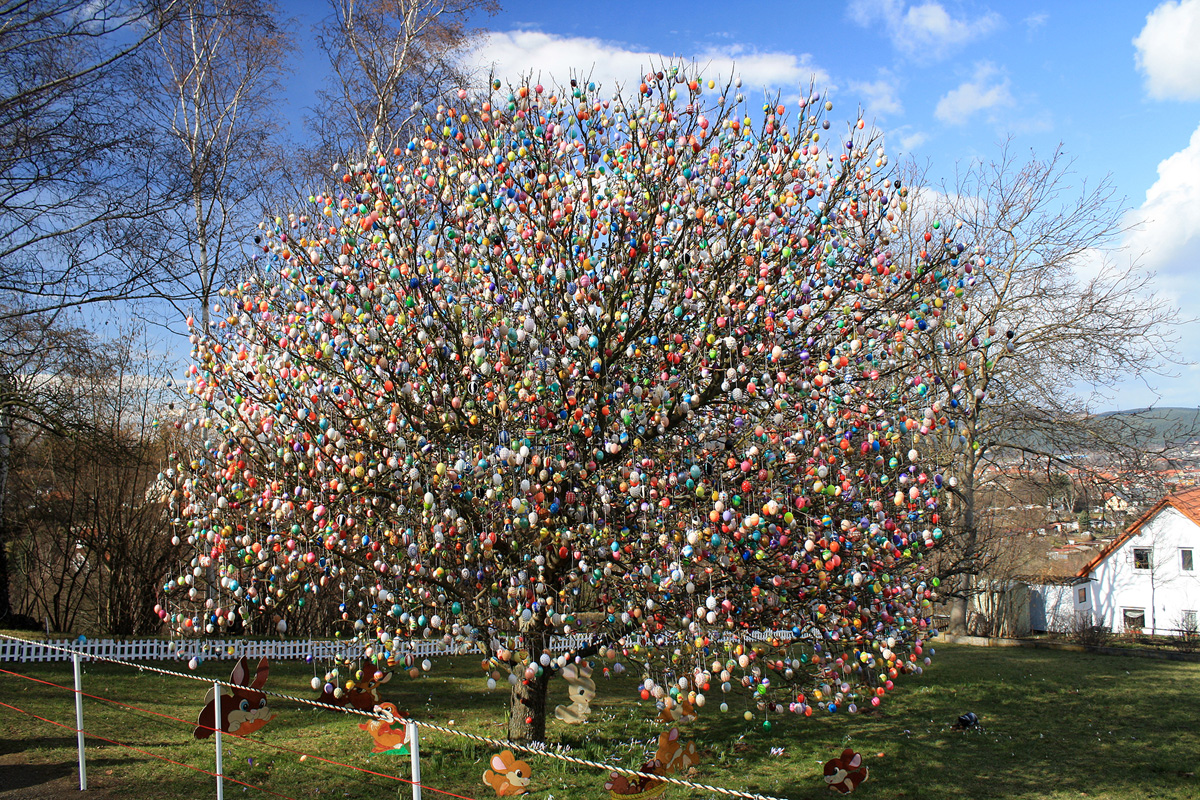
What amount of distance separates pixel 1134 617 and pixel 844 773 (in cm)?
3353

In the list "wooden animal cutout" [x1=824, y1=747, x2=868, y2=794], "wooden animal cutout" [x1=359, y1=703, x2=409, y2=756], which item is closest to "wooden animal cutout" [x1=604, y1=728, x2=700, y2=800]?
"wooden animal cutout" [x1=824, y1=747, x2=868, y2=794]

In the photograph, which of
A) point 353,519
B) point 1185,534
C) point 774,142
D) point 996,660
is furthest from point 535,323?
point 1185,534

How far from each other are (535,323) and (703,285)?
1605 millimetres

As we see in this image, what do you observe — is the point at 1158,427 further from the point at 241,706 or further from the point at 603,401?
the point at 241,706

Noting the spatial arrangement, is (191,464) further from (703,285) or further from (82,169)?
(82,169)

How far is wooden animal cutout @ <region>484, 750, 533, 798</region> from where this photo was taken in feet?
20.4

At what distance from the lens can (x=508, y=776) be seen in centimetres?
632

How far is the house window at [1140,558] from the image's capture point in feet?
107

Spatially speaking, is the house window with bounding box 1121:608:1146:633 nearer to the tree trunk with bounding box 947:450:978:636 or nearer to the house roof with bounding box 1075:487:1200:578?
the house roof with bounding box 1075:487:1200:578

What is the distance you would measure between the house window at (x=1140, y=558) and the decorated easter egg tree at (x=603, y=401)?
33001 mm

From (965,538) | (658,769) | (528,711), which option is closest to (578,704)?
(528,711)

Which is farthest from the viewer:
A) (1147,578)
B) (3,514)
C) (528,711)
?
(1147,578)

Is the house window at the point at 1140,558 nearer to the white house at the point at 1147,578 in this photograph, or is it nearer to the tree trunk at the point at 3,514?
the white house at the point at 1147,578

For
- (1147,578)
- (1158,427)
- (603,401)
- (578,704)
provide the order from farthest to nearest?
1. (1147,578)
2. (1158,427)
3. (578,704)
4. (603,401)
